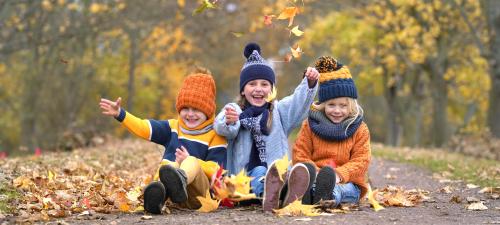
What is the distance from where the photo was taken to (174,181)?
6.10 metres

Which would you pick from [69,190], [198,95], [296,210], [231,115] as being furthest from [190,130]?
[69,190]

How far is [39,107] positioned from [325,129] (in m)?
27.1

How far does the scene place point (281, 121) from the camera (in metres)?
7.10

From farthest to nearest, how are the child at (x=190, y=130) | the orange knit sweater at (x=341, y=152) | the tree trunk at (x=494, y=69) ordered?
the tree trunk at (x=494, y=69)
the orange knit sweater at (x=341, y=152)
the child at (x=190, y=130)

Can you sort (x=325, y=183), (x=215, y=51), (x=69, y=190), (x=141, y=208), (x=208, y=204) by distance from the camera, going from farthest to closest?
(x=215, y=51)
(x=69, y=190)
(x=141, y=208)
(x=208, y=204)
(x=325, y=183)

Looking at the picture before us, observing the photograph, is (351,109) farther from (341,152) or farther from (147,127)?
(147,127)

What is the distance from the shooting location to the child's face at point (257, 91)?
7027 mm

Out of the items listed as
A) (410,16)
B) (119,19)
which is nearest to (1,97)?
(119,19)

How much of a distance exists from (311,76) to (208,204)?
1.45m

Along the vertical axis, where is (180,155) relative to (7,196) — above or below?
above

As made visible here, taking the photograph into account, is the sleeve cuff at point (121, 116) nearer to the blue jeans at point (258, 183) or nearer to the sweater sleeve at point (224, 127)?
the sweater sleeve at point (224, 127)

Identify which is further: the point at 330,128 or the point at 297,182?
the point at 330,128

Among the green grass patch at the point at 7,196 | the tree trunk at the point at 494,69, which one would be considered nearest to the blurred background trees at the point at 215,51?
the tree trunk at the point at 494,69

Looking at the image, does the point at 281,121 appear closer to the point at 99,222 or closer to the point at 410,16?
the point at 99,222
